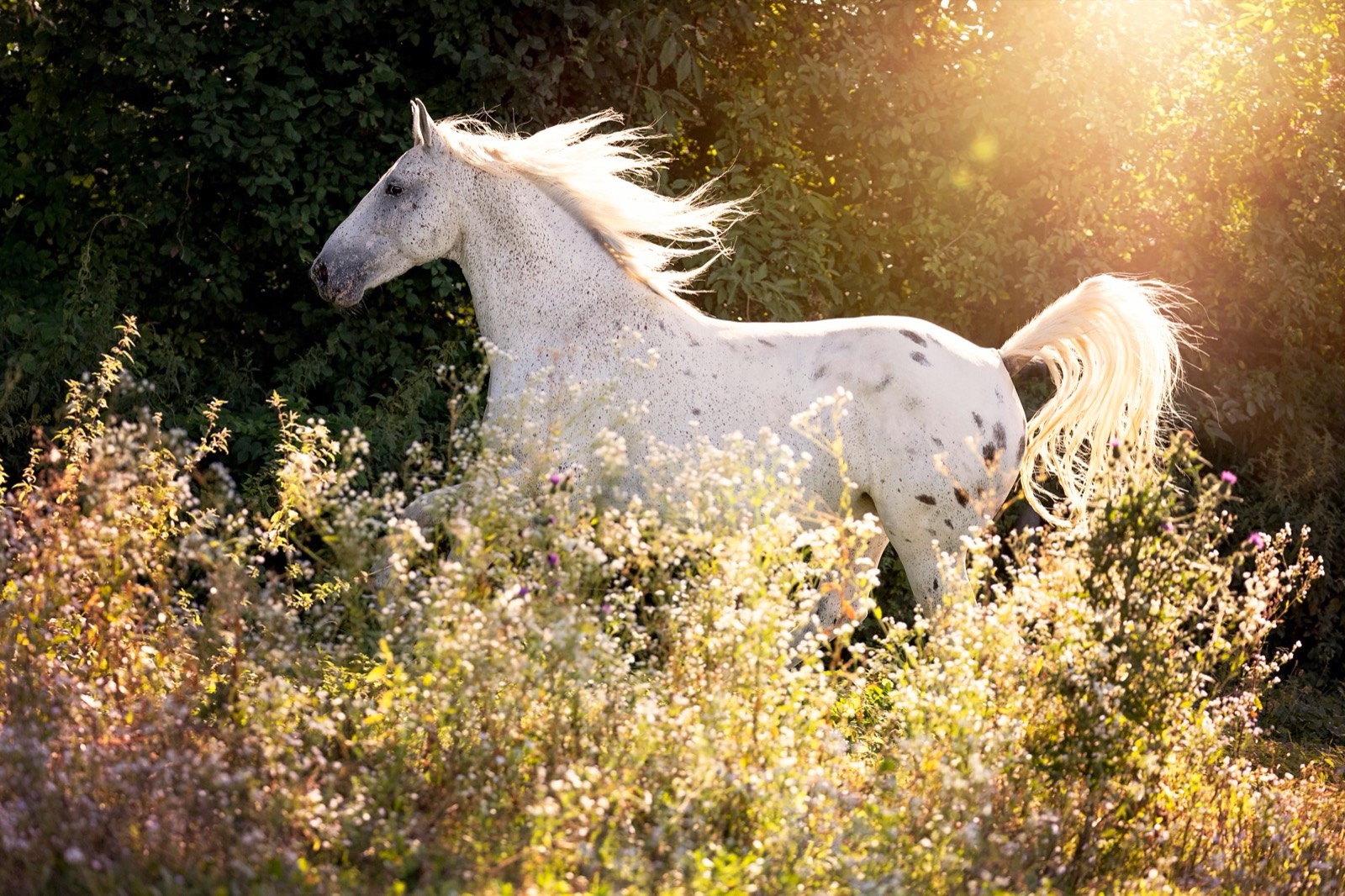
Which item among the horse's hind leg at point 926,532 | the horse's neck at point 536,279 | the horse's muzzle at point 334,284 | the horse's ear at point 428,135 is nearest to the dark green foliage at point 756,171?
the horse's muzzle at point 334,284

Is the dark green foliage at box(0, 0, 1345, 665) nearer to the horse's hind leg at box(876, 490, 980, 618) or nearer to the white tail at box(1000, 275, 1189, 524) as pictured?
the white tail at box(1000, 275, 1189, 524)

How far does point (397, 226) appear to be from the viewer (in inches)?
225

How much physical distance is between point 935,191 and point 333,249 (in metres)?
4.70

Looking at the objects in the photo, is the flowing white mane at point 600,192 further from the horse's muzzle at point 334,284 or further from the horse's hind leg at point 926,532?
the horse's hind leg at point 926,532

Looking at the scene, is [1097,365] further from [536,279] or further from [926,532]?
[536,279]

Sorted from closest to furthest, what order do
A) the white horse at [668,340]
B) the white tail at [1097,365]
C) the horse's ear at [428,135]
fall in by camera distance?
the white horse at [668,340] < the horse's ear at [428,135] < the white tail at [1097,365]

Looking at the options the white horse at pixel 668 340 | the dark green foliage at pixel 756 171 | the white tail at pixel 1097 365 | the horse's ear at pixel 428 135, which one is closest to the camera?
the white horse at pixel 668 340

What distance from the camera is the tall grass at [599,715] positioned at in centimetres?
337

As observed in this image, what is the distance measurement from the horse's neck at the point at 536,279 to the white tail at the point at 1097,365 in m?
1.66

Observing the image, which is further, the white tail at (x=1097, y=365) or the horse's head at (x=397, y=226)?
the white tail at (x=1097, y=365)

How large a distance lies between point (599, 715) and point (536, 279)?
7.64 feet

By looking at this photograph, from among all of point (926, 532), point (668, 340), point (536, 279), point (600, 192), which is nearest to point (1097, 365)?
point (926, 532)

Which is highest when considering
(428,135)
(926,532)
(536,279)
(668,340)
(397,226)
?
(428,135)

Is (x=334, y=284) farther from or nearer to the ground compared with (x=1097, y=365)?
farther from the ground
